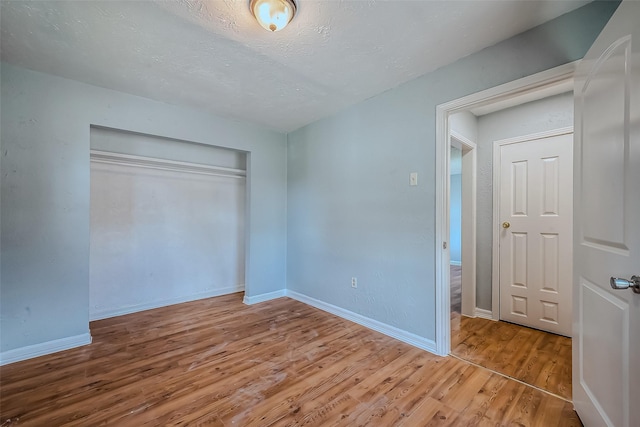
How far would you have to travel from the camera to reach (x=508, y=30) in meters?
1.77

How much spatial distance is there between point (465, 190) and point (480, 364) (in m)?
1.89

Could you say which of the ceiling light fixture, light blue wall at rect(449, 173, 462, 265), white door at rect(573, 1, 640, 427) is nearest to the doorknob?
white door at rect(573, 1, 640, 427)

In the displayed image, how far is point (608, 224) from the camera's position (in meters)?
1.17

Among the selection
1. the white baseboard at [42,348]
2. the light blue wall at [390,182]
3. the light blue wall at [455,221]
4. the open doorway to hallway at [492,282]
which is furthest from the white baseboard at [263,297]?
the light blue wall at [455,221]

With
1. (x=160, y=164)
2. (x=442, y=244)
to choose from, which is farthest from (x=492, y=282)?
(x=160, y=164)

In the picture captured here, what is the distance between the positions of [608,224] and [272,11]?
1.96 meters

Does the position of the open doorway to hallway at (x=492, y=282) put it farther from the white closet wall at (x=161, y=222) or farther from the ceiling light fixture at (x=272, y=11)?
the white closet wall at (x=161, y=222)

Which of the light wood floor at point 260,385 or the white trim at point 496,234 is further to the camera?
the white trim at point 496,234

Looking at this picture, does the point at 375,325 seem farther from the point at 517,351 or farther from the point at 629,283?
the point at 629,283

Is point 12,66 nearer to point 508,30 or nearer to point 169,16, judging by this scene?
point 169,16

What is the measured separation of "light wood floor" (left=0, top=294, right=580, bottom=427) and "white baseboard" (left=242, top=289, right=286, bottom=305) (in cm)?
86

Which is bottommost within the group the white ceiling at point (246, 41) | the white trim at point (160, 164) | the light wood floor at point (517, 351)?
the light wood floor at point (517, 351)

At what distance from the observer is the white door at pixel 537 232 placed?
8.49 ft

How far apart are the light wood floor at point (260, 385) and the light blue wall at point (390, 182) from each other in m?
0.52
